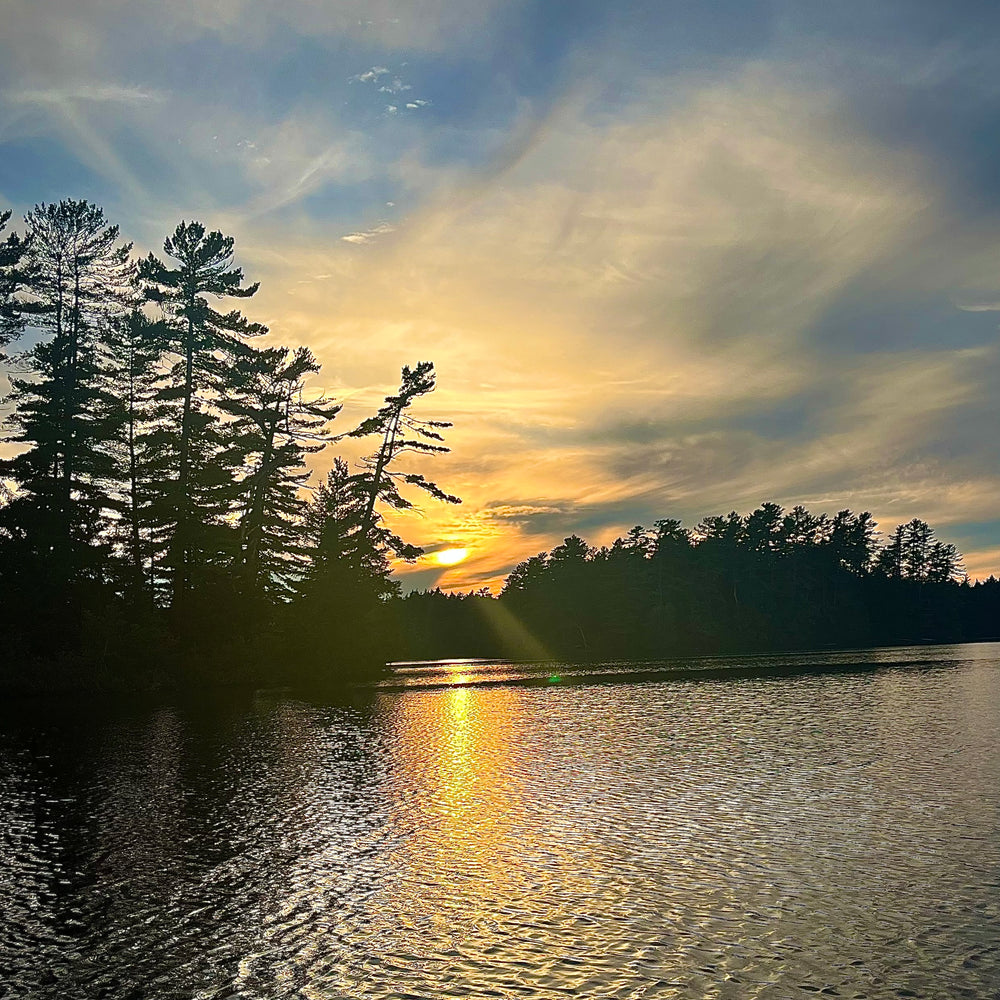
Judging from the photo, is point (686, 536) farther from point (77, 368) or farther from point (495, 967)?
point (495, 967)

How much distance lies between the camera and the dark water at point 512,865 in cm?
1158

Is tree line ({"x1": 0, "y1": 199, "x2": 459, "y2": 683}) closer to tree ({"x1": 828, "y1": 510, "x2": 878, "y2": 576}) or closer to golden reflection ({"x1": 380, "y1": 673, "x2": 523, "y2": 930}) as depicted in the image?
golden reflection ({"x1": 380, "y1": 673, "x2": 523, "y2": 930})

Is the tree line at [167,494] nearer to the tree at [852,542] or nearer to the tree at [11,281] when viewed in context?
the tree at [11,281]

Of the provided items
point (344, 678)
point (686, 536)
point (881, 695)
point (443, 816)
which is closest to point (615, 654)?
point (686, 536)

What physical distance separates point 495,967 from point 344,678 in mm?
67367

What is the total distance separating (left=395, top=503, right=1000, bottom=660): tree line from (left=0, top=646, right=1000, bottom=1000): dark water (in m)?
96.2

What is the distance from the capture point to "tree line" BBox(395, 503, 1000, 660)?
14512cm

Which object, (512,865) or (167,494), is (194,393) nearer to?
(167,494)

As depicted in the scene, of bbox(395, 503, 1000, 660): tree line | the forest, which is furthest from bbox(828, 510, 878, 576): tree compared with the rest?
the forest

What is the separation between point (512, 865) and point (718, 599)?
485 ft

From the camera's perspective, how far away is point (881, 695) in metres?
48.3

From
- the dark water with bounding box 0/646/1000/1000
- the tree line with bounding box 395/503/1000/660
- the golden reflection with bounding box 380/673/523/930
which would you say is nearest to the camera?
the dark water with bounding box 0/646/1000/1000

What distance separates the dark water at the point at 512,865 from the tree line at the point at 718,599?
9621 centimetres

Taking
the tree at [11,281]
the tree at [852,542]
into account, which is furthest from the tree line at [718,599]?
the tree at [11,281]
